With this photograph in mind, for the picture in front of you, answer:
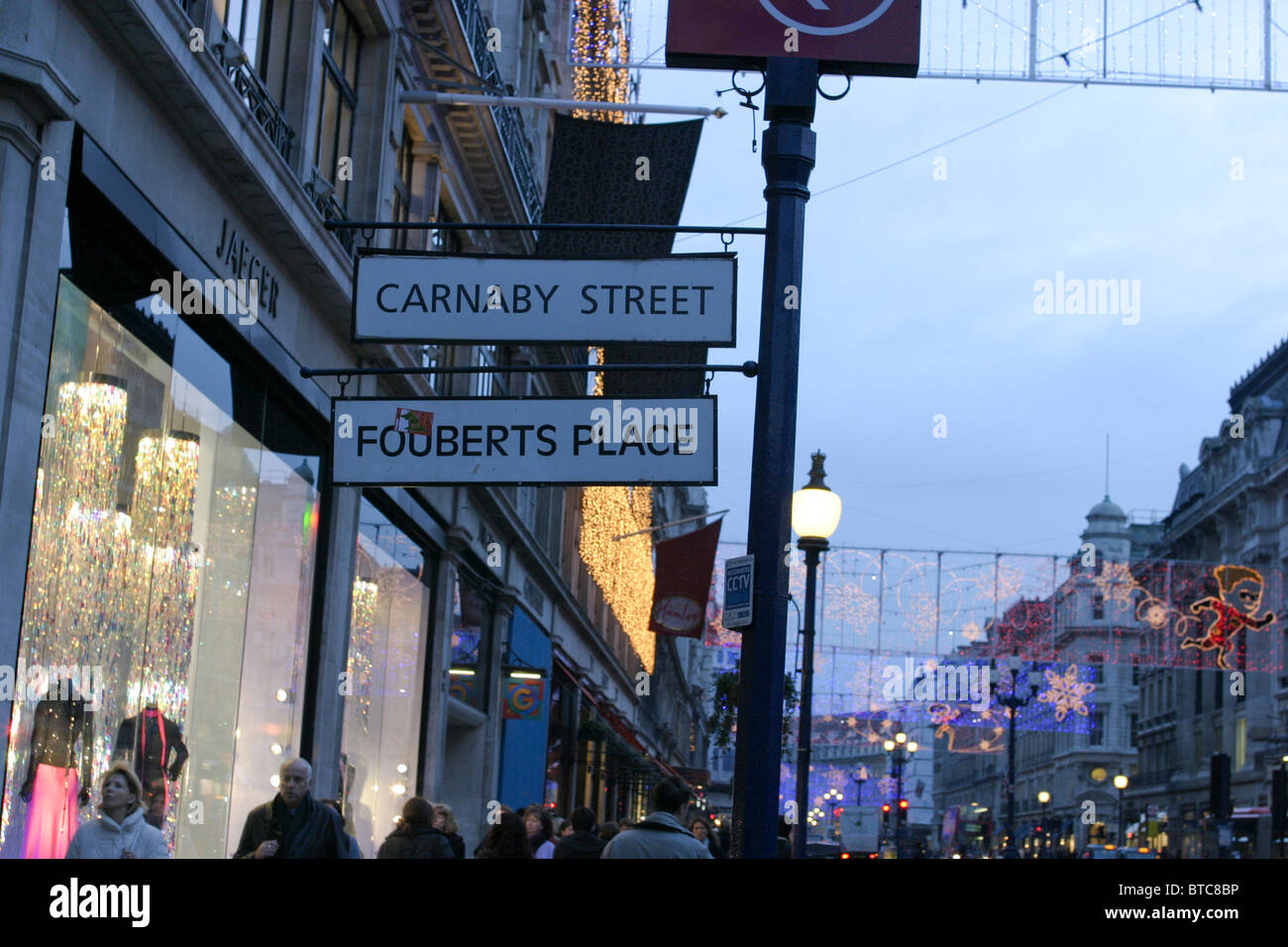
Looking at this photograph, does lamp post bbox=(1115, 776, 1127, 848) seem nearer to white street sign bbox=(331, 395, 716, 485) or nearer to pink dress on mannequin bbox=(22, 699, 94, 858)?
pink dress on mannequin bbox=(22, 699, 94, 858)

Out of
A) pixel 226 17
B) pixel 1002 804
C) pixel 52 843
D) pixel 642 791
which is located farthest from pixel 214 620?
pixel 1002 804

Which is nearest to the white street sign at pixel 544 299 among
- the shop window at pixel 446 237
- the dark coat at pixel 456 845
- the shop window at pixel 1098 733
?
the dark coat at pixel 456 845

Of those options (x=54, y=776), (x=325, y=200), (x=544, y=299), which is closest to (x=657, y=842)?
(x=544, y=299)

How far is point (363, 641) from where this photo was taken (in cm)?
1614

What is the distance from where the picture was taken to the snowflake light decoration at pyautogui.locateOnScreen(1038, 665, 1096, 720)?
2756 inches

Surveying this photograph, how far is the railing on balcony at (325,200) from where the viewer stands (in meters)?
13.6

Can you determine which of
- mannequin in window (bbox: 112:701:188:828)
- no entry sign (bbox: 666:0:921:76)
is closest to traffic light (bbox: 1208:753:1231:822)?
mannequin in window (bbox: 112:701:188:828)

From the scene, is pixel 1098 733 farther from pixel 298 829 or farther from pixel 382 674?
pixel 298 829

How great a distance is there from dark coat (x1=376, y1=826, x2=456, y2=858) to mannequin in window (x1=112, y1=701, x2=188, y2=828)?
1.59 m

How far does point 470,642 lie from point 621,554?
13.6 meters

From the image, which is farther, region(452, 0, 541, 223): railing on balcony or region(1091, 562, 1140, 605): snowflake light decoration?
region(1091, 562, 1140, 605): snowflake light decoration

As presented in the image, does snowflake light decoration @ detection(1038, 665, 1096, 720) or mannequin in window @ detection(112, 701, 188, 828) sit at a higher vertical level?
snowflake light decoration @ detection(1038, 665, 1096, 720)
